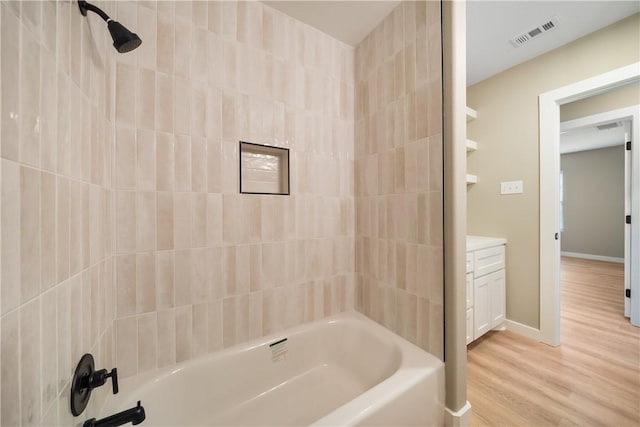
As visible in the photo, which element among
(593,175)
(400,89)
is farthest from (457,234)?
(593,175)

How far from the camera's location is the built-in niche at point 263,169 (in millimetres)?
1416

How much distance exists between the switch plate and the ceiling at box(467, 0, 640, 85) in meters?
1.11

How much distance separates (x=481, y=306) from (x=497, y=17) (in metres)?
2.16

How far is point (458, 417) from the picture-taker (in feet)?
3.76

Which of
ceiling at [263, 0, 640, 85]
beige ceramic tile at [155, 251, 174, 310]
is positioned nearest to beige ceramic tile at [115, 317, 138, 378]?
beige ceramic tile at [155, 251, 174, 310]

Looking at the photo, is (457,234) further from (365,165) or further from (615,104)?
(615,104)

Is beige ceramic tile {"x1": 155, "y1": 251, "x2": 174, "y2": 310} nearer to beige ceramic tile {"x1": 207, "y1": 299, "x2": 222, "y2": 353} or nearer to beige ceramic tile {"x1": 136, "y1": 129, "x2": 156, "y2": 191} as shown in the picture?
beige ceramic tile {"x1": 207, "y1": 299, "x2": 222, "y2": 353}

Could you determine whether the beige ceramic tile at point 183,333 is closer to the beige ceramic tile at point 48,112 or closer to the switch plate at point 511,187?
the beige ceramic tile at point 48,112

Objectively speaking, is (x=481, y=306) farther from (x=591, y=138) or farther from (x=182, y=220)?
(x=591, y=138)

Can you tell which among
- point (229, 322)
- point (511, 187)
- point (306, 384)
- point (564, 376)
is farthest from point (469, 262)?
point (229, 322)

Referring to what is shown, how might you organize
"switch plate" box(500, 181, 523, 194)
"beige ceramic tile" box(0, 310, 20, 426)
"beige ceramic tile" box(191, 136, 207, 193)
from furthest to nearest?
"switch plate" box(500, 181, 523, 194)
"beige ceramic tile" box(191, 136, 207, 193)
"beige ceramic tile" box(0, 310, 20, 426)

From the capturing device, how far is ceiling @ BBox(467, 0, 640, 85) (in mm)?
1544

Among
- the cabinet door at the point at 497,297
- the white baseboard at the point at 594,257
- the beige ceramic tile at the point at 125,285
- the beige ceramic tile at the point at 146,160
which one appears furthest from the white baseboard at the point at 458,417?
the white baseboard at the point at 594,257

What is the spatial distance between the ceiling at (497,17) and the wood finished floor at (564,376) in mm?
2464
